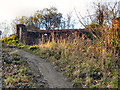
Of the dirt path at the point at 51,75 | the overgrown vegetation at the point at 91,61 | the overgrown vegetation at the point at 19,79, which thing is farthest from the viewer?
the dirt path at the point at 51,75

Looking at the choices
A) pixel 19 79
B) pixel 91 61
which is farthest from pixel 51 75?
pixel 91 61

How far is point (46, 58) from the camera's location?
752 centimetres

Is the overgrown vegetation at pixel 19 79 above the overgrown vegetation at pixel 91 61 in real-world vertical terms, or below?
below

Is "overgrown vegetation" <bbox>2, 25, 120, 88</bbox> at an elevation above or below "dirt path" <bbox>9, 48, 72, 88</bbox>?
above

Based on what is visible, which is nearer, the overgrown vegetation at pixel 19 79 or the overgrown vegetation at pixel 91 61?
the overgrown vegetation at pixel 19 79

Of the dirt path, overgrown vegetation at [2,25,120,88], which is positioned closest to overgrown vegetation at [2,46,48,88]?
the dirt path

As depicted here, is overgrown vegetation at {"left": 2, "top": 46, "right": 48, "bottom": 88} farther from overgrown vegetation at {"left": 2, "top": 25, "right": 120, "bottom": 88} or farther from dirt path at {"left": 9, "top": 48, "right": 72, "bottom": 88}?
overgrown vegetation at {"left": 2, "top": 25, "right": 120, "bottom": 88}

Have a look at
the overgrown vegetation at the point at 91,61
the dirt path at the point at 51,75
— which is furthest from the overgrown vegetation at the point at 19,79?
the overgrown vegetation at the point at 91,61

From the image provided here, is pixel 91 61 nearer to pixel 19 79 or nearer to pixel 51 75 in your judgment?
pixel 51 75

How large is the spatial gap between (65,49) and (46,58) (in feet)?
3.66

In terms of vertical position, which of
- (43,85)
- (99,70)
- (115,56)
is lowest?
(43,85)

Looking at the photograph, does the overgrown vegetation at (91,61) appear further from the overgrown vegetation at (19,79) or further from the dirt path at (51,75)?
the overgrown vegetation at (19,79)

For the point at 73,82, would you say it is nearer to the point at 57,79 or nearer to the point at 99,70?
the point at 57,79

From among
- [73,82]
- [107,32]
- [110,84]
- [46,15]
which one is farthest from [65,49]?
[46,15]
